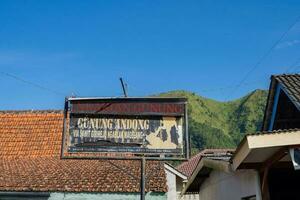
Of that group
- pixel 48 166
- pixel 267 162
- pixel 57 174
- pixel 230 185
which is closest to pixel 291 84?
pixel 230 185

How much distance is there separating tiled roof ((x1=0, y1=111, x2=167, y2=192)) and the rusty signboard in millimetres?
1683

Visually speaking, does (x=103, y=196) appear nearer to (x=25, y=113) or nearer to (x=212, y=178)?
(x=212, y=178)

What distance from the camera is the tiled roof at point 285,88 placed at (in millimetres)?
9028

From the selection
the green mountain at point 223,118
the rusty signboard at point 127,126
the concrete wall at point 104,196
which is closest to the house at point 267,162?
the rusty signboard at point 127,126

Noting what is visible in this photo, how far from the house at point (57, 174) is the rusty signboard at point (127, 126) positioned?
2.13 metres

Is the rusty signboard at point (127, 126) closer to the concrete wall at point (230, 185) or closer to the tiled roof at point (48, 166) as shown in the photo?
the concrete wall at point (230, 185)

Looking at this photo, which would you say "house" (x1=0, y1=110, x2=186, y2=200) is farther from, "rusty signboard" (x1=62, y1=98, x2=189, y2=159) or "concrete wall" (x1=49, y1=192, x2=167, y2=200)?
"rusty signboard" (x1=62, y1=98, x2=189, y2=159)

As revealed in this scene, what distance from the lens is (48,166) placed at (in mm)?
16734

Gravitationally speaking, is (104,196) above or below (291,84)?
below

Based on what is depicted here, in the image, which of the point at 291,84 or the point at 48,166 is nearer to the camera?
the point at 291,84

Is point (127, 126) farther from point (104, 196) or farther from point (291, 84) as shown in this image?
point (104, 196)

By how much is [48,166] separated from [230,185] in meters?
9.61

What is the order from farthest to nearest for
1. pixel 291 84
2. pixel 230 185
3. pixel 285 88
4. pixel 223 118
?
pixel 223 118 < pixel 291 84 < pixel 285 88 < pixel 230 185

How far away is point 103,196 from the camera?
47.9 feet
